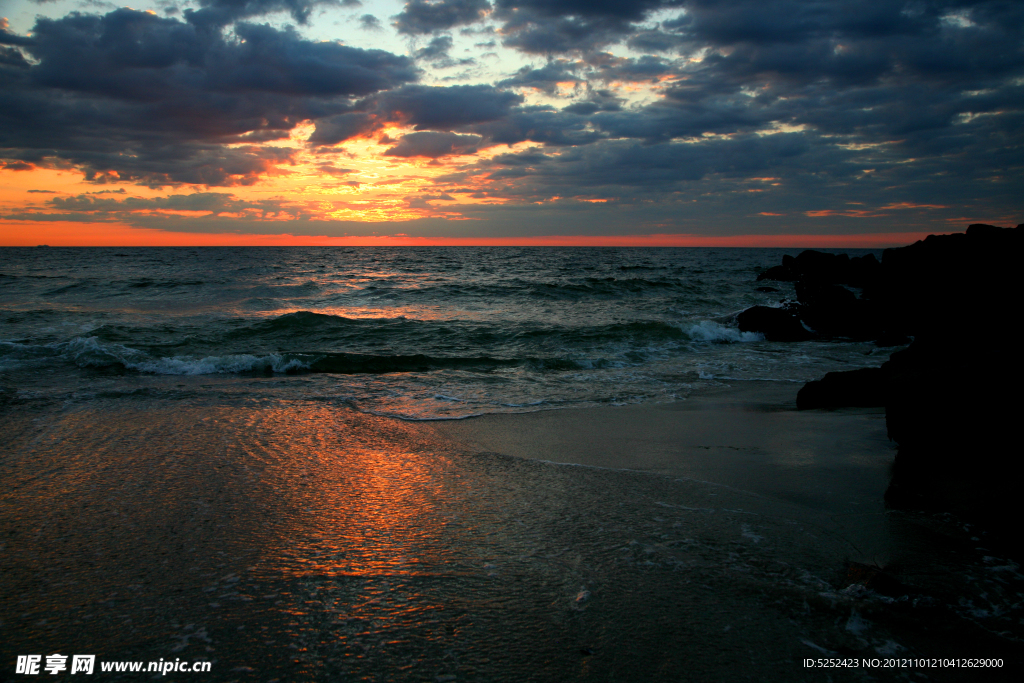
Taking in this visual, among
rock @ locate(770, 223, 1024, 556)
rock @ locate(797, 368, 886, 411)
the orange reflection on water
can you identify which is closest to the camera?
the orange reflection on water

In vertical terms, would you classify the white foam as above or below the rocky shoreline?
below

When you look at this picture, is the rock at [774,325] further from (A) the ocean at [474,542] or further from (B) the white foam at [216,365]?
(B) the white foam at [216,365]

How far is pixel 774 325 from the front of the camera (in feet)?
51.2

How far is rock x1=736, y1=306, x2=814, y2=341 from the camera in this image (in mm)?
15445

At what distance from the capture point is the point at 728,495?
4426 millimetres

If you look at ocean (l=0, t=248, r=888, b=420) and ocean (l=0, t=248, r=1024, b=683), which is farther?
ocean (l=0, t=248, r=888, b=420)

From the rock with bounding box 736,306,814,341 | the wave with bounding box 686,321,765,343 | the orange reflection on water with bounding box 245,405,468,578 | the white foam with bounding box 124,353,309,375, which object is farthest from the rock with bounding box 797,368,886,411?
the white foam with bounding box 124,353,309,375

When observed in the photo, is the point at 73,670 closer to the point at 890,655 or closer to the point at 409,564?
the point at 409,564

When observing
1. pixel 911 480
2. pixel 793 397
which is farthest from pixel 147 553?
pixel 793 397

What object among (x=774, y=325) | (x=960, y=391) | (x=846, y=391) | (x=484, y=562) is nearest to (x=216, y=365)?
(x=484, y=562)

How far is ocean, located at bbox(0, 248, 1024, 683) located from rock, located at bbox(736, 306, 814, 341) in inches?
291

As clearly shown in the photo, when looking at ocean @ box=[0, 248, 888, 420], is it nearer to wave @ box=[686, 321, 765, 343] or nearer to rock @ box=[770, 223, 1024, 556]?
wave @ box=[686, 321, 765, 343]

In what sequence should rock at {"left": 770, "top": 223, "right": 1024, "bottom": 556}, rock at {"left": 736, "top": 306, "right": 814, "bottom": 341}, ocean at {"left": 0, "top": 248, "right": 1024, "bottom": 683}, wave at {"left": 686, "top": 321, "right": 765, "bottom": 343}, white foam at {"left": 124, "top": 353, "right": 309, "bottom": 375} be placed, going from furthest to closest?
rock at {"left": 736, "top": 306, "right": 814, "bottom": 341}, wave at {"left": 686, "top": 321, "right": 765, "bottom": 343}, white foam at {"left": 124, "top": 353, "right": 309, "bottom": 375}, rock at {"left": 770, "top": 223, "right": 1024, "bottom": 556}, ocean at {"left": 0, "top": 248, "right": 1024, "bottom": 683}

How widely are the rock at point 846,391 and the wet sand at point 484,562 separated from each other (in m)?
1.68
